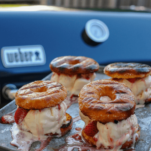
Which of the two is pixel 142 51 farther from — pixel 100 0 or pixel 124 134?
pixel 100 0

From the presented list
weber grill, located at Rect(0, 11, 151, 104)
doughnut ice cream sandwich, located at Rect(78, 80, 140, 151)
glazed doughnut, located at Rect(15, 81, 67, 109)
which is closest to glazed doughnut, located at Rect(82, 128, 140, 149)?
doughnut ice cream sandwich, located at Rect(78, 80, 140, 151)

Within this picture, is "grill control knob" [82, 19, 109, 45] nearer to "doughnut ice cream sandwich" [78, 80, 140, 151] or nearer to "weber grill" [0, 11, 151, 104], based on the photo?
"weber grill" [0, 11, 151, 104]

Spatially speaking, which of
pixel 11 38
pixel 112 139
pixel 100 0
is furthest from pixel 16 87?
pixel 100 0

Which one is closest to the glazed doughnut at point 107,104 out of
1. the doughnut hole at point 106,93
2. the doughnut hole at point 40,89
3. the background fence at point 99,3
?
the doughnut hole at point 106,93

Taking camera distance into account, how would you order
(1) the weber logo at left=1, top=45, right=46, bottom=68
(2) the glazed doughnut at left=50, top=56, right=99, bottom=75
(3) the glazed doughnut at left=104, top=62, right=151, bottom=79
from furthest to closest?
(1) the weber logo at left=1, top=45, right=46, bottom=68 < (2) the glazed doughnut at left=50, top=56, right=99, bottom=75 < (3) the glazed doughnut at left=104, top=62, right=151, bottom=79

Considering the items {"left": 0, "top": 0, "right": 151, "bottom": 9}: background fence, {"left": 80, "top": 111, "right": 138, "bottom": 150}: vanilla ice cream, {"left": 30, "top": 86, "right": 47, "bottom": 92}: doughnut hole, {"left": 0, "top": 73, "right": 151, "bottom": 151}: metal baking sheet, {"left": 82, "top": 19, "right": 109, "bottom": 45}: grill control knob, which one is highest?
{"left": 0, "top": 0, "right": 151, "bottom": 9}: background fence

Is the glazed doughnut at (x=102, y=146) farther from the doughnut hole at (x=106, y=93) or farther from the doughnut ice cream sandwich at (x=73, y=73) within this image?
the doughnut ice cream sandwich at (x=73, y=73)

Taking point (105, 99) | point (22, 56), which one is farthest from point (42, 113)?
point (22, 56)
